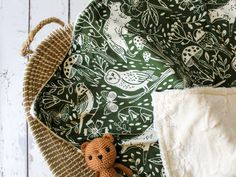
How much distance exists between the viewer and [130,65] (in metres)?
0.83

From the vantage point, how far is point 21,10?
1268 mm

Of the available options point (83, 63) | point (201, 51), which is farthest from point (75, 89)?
point (201, 51)

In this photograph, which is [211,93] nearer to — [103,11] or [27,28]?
[103,11]

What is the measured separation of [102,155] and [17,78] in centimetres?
58

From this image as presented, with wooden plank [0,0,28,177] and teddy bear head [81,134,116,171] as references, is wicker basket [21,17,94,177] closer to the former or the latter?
teddy bear head [81,134,116,171]

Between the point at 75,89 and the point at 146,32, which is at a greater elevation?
the point at 146,32

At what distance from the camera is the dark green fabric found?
0.82m

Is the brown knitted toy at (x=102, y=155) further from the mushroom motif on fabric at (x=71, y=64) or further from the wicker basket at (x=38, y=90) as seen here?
the mushroom motif on fabric at (x=71, y=64)

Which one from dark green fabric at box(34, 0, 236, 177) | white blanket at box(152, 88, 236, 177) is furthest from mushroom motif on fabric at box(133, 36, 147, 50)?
white blanket at box(152, 88, 236, 177)

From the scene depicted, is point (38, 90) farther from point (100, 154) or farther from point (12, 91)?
point (12, 91)

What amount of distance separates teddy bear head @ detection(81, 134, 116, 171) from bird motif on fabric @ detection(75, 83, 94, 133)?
67 millimetres

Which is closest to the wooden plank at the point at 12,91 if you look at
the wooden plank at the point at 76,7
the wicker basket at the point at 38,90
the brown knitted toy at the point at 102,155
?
the wooden plank at the point at 76,7

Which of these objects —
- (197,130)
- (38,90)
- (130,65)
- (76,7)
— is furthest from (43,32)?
(197,130)

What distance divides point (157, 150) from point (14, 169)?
0.61 m
